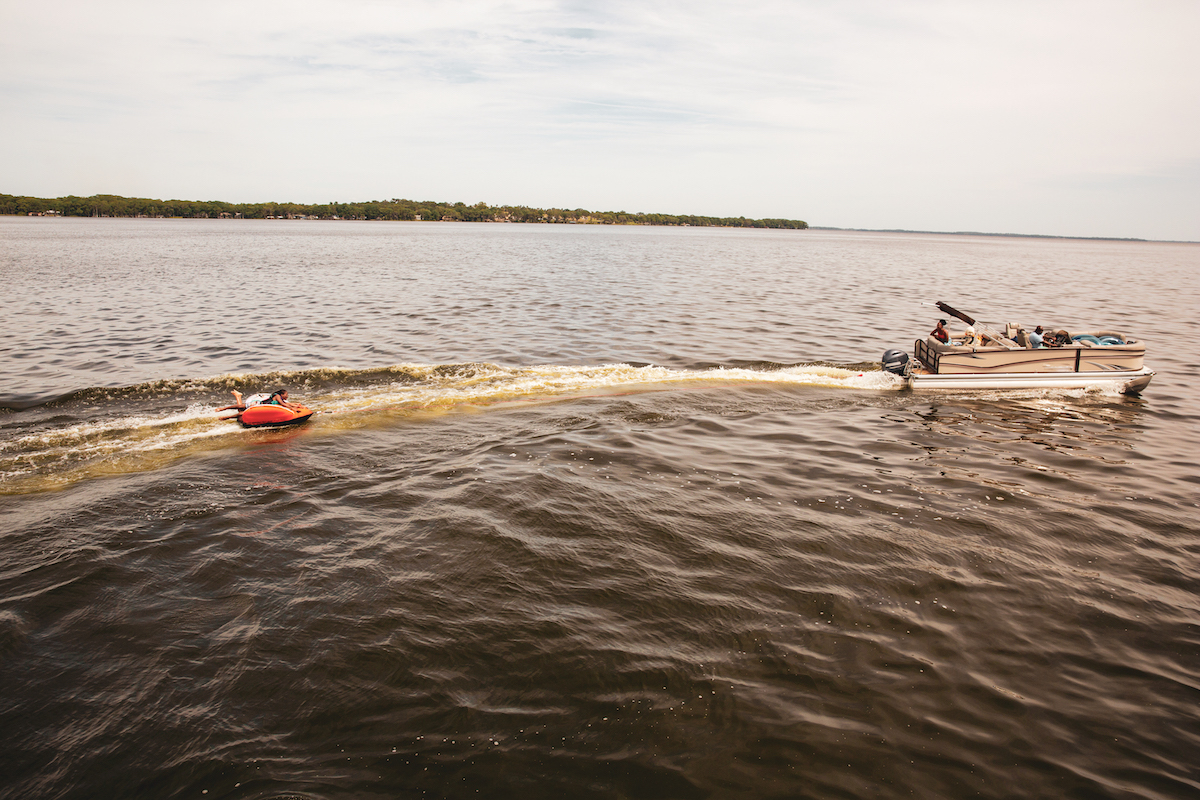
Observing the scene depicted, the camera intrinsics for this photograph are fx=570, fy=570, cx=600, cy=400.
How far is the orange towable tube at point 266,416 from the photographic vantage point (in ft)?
39.3

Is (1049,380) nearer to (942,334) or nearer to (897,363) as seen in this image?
(942,334)

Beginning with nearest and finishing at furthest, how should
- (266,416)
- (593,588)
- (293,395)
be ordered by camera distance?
(593,588) < (266,416) < (293,395)

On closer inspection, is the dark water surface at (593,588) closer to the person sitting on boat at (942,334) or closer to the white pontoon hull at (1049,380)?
the white pontoon hull at (1049,380)

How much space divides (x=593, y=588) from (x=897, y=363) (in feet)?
44.7

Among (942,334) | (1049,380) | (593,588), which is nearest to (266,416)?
(593,588)

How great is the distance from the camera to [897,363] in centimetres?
1688

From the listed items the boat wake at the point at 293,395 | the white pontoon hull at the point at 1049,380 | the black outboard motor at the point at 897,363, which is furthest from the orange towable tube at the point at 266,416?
the white pontoon hull at the point at 1049,380

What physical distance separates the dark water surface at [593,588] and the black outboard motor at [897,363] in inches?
40.5

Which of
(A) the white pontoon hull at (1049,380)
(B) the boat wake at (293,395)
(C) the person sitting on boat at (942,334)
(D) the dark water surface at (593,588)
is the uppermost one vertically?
(C) the person sitting on boat at (942,334)

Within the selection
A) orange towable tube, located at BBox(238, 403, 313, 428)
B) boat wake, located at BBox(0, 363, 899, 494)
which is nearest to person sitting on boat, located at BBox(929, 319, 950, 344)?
boat wake, located at BBox(0, 363, 899, 494)

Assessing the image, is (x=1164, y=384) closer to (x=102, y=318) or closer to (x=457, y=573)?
(x=457, y=573)

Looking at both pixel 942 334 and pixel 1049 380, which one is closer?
pixel 1049 380

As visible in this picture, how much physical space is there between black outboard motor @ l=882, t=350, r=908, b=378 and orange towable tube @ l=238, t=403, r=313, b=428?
52.7 feet

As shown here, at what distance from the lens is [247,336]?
22297 mm
